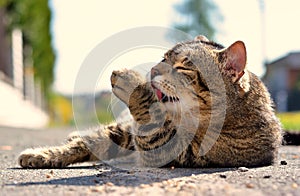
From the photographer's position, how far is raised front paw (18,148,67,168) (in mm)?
4070

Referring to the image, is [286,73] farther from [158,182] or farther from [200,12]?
[158,182]

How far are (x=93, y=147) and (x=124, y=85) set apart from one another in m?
0.78

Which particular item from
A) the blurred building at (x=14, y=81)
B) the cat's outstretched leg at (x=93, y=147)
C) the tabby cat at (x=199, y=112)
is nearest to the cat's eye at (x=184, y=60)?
the tabby cat at (x=199, y=112)

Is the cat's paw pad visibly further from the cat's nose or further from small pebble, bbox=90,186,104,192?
small pebble, bbox=90,186,104,192

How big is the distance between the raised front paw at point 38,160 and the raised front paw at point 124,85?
32.1 inches

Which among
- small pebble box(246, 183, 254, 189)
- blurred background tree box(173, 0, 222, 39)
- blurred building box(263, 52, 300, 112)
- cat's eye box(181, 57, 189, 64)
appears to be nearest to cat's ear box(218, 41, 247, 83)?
cat's eye box(181, 57, 189, 64)

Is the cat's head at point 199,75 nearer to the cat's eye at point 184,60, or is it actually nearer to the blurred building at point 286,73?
the cat's eye at point 184,60

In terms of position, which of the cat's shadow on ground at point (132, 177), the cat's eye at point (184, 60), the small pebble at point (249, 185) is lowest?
the small pebble at point (249, 185)

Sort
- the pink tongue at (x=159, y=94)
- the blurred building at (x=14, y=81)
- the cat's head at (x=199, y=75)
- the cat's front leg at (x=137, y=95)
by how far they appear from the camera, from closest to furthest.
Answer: the cat's head at (x=199, y=75) < the pink tongue at (x=159, y=94) < the cat's front leg at (x=137, y=95) < the blurred building at (x=14, y=81)

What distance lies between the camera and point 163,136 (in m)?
3.78

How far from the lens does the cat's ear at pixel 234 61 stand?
3.61 m

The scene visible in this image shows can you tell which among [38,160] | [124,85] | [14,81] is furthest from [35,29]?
[124,85]

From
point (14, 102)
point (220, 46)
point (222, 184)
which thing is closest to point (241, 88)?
point (220, 46)

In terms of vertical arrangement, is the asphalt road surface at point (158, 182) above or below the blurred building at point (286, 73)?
below
